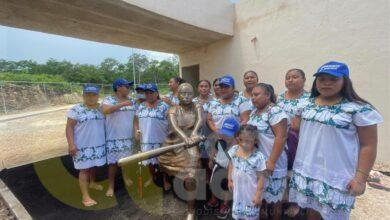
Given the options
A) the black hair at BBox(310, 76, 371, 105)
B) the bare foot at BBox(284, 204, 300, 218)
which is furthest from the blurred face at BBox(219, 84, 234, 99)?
the bare foot at BBox(284, 204, 300, 218)

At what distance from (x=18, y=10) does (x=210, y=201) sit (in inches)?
197

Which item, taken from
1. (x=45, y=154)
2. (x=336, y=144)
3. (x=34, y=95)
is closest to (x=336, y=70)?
(x=336, y=144)

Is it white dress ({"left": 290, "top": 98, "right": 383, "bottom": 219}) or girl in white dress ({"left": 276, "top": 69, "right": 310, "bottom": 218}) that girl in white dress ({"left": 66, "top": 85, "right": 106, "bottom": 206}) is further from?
white dress ({"left": 290, "top": 98, "right": 383, "bottom": 219})

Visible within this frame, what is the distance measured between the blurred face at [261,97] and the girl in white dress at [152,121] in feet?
4.81

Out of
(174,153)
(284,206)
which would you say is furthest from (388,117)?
(174,153)

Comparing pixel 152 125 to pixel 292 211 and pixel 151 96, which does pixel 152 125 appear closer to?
pixel 151 96

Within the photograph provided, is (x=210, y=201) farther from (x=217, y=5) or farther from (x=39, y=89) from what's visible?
(x=39, y=89)

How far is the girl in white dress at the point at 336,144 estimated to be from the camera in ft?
5.90

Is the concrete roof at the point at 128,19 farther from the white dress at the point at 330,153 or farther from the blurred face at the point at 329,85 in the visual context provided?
the white dress at the point at 330,153

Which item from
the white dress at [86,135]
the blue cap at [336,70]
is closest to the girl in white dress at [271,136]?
the blue cap at [336,70]

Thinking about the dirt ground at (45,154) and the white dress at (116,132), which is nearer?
the dirt ground at (45,154)

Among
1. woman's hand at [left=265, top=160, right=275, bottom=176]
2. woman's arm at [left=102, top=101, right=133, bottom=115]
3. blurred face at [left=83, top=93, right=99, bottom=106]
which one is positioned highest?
blurred face at [left=83, top=93, right=99, bottom=106]

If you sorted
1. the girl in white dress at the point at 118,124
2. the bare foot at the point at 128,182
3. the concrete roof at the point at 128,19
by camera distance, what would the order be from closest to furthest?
the girl in white dress at the point at 118,124
the bare foot at the point at 128,182
the concrete roof at the point at 128,19

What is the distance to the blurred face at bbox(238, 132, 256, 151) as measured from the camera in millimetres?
2389
